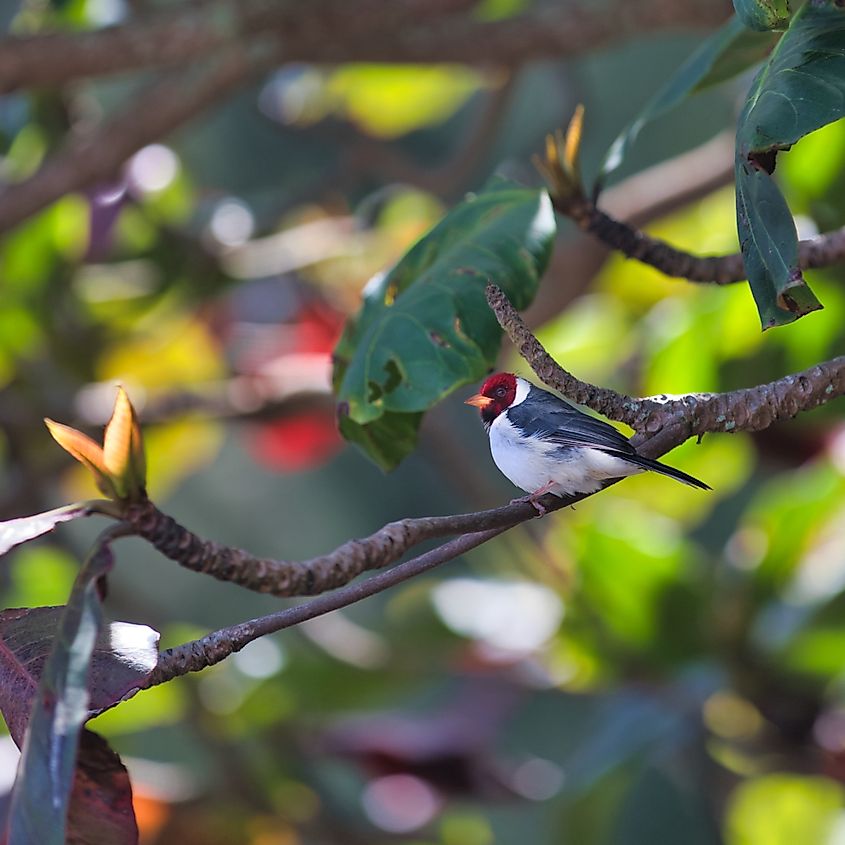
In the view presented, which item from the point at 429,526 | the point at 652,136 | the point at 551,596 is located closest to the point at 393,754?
the point at 551,596

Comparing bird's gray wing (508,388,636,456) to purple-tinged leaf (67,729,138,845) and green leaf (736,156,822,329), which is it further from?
purple-tinged leaf (67,729,138,845)

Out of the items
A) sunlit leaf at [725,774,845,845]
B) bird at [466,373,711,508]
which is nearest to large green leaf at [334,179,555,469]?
bird at [466,373,711,508]

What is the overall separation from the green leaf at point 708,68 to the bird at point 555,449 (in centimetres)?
19

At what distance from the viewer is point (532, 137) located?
3.12m

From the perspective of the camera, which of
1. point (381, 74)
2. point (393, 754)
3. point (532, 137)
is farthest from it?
point (532, 137)

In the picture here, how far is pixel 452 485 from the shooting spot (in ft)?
6.99

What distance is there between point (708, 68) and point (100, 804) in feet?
2.09

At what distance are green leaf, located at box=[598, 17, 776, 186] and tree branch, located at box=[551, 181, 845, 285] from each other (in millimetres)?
34

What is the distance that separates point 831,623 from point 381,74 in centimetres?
140

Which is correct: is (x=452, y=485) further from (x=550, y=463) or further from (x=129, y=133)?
(x=550, y=463)

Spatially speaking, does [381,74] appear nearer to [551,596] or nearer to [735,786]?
[551,596]

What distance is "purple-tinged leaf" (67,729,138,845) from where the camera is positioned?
64 cm

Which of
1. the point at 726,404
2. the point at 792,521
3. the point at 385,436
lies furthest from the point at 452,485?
the point at 726,404

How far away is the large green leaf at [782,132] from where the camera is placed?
2.16 feet
